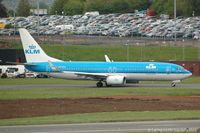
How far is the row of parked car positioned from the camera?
445 ft

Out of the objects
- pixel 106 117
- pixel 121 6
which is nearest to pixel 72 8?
pixel 121 6

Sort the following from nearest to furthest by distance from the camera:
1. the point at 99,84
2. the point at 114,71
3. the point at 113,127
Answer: the point at 113,127, the point at 114,71, the point at 99,84

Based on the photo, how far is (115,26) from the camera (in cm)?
15162

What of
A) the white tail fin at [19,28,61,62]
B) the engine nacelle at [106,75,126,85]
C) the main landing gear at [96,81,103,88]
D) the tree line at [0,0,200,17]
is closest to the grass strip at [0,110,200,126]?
the engine nacelle at [106,75,126,85]

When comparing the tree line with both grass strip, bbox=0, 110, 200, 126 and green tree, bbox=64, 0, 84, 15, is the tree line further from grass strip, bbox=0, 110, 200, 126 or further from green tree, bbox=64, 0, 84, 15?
grass strip, bbox=0, 110, 200, 126

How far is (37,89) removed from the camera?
64438 millimetres

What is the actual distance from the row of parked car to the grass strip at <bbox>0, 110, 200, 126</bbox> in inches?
3291

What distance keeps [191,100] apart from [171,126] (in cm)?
1727

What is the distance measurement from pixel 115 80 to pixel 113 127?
118 ft

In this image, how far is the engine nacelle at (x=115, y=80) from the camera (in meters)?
70.3

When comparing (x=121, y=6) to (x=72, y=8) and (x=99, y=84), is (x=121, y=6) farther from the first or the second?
(x=99, y=84)

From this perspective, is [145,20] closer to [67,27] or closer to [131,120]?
[67,27]

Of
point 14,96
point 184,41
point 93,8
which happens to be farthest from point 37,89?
point 93,8

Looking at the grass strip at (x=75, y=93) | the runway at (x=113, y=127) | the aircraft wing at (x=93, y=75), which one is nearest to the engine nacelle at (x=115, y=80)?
the aircraft wing at (x=93, y=75)
